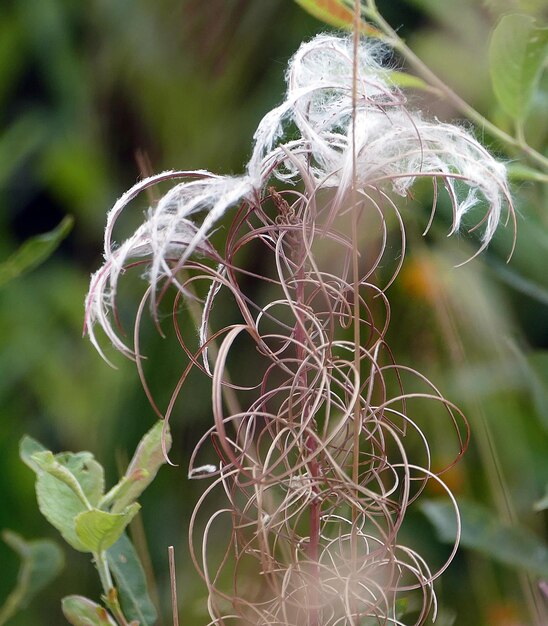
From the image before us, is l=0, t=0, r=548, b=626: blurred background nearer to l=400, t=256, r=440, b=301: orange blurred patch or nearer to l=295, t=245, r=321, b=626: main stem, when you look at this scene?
l=400, t=256, r=440, b=301: orange blurred patch

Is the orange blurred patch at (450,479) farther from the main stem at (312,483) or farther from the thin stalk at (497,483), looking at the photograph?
the main stem at (312,483)

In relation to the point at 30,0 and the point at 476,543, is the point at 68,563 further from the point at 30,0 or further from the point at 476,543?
the point at 30,0

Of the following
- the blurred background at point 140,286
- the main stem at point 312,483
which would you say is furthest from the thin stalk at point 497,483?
the main stem at point 312,483

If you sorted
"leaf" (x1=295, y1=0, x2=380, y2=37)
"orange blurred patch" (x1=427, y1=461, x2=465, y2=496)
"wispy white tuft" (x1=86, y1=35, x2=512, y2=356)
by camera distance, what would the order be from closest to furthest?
1. "wispy white tuft" (x1=86, y1=35, x2=512, y2=356)
2. "leaf" (x1=295, y1=0, x2=380, y2=37)
3. "orange blurred patch" (x1=427, y1=461, x2=465, y2=496)

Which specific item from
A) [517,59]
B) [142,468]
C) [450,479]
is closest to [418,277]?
[450,479]

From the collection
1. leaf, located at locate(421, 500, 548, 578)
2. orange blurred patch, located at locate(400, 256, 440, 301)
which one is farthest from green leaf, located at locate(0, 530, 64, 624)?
orange blurred patch, located at locate(400, 256, 440, 301)

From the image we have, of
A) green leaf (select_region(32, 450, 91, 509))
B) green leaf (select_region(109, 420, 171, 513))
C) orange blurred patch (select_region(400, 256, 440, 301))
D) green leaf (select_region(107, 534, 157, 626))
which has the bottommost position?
orange blurred patch (select_region(400, 256, 440, 301))
